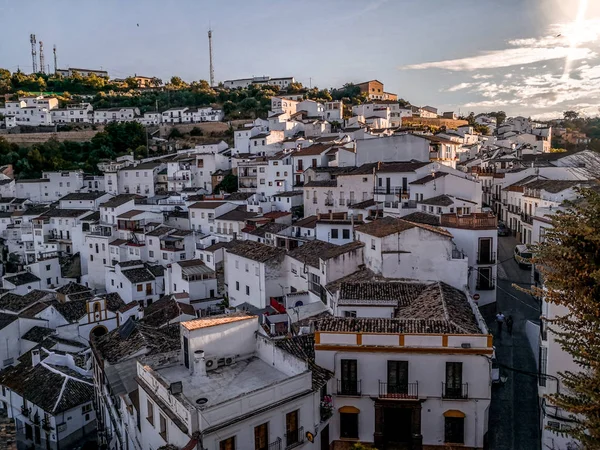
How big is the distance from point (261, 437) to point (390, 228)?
36.9ft

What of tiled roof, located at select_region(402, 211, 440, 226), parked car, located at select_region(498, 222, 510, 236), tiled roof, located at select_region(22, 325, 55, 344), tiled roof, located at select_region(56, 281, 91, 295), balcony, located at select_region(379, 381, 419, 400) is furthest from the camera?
tiled roof, located at select_region(56, 281, 91, 295)

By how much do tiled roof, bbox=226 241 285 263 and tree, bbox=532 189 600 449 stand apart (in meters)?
18.8

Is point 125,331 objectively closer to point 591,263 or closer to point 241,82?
point 591,263

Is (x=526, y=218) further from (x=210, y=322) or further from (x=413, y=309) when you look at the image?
(x=210, y=322)

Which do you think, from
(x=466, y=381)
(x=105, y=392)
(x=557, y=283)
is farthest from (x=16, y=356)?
(x=557, y=283)

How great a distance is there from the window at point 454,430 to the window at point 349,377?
2.66 m

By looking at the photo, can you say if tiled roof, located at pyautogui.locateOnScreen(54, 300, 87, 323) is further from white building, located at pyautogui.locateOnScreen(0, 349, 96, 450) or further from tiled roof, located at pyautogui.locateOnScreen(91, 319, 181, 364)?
tiled roof, located at pyautogui.locateOnScreen(91, 319, 181, 364)

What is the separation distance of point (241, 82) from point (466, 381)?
103m

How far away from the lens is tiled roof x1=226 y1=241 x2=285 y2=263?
2664 centimetres

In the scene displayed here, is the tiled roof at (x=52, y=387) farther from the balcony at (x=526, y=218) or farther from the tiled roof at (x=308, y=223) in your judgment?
the balcony at (x=526, y=218)

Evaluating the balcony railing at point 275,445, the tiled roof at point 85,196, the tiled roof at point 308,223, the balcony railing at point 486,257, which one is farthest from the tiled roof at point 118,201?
the balcony railing at point 275,445

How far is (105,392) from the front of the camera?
18.2 metres

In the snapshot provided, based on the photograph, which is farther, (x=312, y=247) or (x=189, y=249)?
(x=189, y=249)

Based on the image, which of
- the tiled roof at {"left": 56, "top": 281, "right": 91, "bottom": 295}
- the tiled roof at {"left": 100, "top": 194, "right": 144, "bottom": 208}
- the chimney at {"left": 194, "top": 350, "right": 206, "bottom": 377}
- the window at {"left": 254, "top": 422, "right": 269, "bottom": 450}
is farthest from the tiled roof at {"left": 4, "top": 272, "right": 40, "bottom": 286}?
the window at {"left": 254, "top": 422, "right": 269, "bottom": 450}
